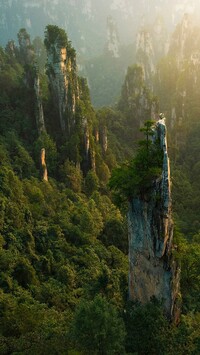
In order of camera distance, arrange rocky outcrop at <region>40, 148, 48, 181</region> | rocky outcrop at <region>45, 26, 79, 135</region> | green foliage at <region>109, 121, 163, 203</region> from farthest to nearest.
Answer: rocky outcrop at <region>45, 26, 79, 135</region>
rocky outcrop at <region>40, 148, 48, 181</region>
green foliage at <region>109, 121, 163, 203</region>

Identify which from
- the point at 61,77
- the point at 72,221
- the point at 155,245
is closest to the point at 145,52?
the point at 61,77

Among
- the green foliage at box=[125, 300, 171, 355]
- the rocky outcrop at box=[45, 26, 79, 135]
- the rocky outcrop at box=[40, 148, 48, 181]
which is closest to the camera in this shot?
the green foliage at box=[125, 300, 171, 355]

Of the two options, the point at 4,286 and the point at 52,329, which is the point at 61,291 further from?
the point at 52,329

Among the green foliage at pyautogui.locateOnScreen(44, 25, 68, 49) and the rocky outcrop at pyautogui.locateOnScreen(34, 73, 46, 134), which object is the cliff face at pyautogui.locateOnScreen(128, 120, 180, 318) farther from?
the green foliage at pyautogui.locateOnScreen(44, 25, 68, 49)

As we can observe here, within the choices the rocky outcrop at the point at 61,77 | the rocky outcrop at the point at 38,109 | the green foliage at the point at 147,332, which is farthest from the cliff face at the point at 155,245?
the rocky outcrop at the point at 61,77

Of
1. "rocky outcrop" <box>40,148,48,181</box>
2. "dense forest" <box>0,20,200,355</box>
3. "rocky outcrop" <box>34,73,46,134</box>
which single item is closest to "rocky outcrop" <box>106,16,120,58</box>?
"dense forest" <box>0,20,200,355</box>

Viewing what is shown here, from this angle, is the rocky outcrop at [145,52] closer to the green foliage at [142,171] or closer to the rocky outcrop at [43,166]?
the rocky outcrop at [43,166]

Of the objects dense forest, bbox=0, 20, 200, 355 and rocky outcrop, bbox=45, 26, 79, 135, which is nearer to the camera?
dense forest, bbox=0, 20, 200, 355

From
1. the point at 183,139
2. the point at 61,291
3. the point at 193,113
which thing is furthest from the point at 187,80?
the point at 61,291
